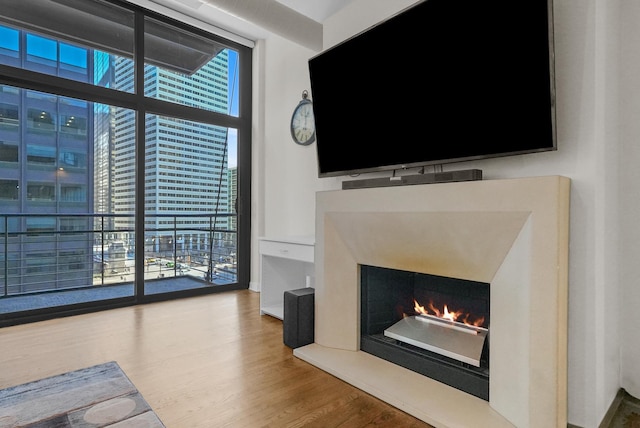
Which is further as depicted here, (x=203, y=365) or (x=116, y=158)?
(x=116, y=158)

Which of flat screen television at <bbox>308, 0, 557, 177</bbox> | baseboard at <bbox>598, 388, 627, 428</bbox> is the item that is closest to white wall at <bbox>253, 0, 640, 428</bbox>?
baseboard at <bbox>598, 388, 627, 428</bbox>

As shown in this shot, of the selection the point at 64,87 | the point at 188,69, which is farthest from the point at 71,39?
the point at 188,69

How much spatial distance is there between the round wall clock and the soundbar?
1.33 m

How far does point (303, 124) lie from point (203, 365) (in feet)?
7.66

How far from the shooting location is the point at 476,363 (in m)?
1.69

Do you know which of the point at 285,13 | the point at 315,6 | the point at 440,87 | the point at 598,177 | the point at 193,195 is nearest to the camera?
the point at 598,177

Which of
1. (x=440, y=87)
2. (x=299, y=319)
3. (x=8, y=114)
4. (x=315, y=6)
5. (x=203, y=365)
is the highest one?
(x=315, y=6)

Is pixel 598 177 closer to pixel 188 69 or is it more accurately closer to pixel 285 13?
pixel 285 13

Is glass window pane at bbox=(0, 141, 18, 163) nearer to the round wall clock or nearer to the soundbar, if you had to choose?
the round wall clock

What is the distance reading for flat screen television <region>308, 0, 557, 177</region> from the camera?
1459 mm

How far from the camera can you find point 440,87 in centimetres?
177

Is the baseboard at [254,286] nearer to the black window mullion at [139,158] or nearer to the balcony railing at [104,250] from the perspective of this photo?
the balcony railing at [104,250]

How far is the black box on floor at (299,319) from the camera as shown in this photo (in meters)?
2.34

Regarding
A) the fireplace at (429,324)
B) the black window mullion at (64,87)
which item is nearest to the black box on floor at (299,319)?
the fireplace at (429,324)
